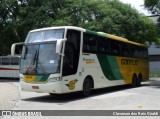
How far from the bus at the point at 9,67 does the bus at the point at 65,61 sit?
1794 cm

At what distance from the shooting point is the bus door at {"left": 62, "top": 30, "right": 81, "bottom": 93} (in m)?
13.9

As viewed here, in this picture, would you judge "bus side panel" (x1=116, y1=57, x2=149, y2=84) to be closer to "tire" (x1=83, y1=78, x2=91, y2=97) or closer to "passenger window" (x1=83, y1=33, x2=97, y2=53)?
"passenger window" (x1=83, y1=33, x2=97, y2=53)

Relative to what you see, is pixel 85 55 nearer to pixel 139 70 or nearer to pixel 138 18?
pixel 139 70

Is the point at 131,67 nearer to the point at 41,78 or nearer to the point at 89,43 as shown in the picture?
the point at 89,43

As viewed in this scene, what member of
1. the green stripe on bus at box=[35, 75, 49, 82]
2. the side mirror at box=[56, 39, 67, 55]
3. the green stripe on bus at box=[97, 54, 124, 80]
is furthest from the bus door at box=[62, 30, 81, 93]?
→ the green stripe on bus at box=[97, 54, 124, 80]

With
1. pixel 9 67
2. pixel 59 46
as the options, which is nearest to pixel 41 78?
pixel 59 46

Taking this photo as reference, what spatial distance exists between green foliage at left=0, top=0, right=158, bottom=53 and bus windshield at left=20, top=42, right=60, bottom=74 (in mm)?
16536

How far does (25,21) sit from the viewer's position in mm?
33750

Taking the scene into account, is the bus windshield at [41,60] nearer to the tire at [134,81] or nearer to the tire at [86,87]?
the tire at [86,87]

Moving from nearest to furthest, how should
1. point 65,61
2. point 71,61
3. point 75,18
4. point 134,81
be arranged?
point 65,61, point 71,61, point 134,81, point 75,18

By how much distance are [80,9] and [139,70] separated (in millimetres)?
11560

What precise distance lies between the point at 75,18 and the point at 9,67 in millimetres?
9006

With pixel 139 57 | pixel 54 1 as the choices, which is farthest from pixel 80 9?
pixel 139 57

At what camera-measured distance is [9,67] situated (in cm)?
3472
